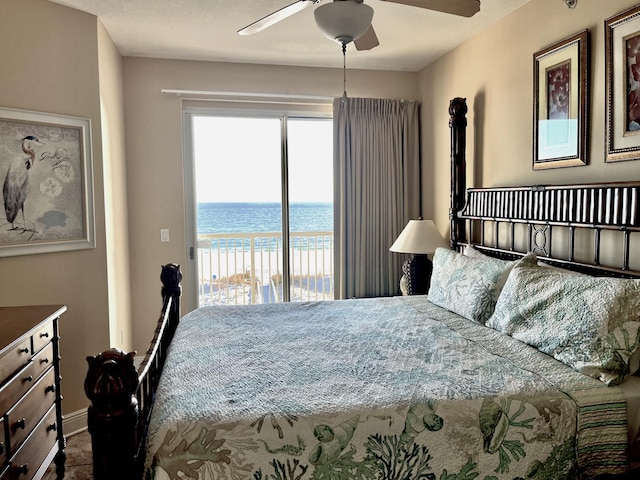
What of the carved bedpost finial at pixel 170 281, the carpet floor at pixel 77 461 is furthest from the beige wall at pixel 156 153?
the carved bedpost finial at pixel 170 281

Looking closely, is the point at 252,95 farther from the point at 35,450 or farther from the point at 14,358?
the point at 35,450

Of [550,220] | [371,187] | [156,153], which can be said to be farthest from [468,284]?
[156,153]

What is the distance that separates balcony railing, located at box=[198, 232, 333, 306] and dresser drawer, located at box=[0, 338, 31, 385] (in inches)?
89.6

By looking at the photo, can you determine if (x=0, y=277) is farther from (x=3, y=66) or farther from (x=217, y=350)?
(x=217, y=350)

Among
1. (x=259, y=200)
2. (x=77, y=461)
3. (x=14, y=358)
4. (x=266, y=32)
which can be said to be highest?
(x=266, y=32)

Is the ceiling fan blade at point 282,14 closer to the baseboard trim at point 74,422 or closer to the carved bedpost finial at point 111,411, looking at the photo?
the carved bedpost finial at point 111,411

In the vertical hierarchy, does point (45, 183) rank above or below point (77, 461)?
above

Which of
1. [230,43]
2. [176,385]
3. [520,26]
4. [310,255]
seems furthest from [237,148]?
[176,385]

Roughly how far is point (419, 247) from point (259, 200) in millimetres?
1543

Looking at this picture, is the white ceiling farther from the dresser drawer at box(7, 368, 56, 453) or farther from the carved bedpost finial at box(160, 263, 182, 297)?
the dresser drawer at box(7, 368, 56, 453)

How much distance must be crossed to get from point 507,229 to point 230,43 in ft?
8.04

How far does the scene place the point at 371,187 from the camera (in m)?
4.18

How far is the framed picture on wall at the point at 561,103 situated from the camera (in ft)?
7.98

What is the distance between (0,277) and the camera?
8.48ft
